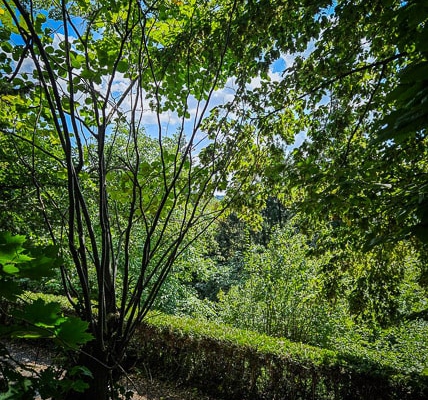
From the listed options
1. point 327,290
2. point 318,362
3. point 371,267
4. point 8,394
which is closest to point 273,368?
point 318,362

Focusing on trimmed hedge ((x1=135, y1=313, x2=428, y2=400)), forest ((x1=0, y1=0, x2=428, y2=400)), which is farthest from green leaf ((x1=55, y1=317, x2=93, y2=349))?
trimmed hedge ((x1=135, y1=313, x2=428, y2=400))

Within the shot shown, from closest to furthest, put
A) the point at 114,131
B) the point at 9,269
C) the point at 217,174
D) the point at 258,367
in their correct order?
1. the point at 9,269
2. the point at 114,131
3. the point at 217,174
4. the point at 258,367

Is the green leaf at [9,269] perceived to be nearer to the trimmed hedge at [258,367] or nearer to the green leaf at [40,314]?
the green leaf at [40,314]

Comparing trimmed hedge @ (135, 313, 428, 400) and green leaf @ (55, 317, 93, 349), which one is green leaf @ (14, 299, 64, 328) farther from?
trimmed hedge @ (135, 313, 428, 400)

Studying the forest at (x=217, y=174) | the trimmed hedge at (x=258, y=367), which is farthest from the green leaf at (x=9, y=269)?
the trimmed hedge at (x=258, y=367)

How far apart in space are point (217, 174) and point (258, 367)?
394 centimetres

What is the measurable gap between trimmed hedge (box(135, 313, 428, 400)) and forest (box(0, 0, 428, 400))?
1.1 inches

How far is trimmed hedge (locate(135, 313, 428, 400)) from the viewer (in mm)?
4160

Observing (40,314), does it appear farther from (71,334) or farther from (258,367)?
(258,367)

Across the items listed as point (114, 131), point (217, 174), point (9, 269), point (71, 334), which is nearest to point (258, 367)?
point (217, 174)

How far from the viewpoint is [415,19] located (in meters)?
0.91

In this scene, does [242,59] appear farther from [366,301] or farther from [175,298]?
[175,298]

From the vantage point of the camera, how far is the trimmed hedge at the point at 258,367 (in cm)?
416

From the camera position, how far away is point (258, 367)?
514cm
